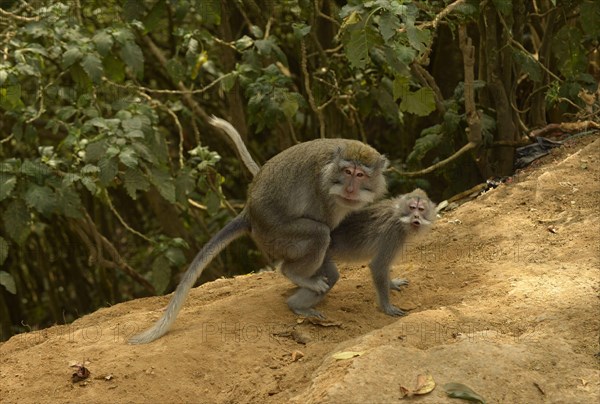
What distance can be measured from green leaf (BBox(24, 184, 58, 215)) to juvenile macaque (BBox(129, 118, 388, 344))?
84.8 inches

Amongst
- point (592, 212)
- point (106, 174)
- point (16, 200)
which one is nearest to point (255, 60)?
point (106, 174)

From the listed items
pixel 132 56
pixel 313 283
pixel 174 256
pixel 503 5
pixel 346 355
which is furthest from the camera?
pixel 174 256

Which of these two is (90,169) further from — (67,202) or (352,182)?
(352,182)

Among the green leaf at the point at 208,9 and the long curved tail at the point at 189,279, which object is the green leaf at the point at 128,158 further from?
the green leaf at the point at 208,9

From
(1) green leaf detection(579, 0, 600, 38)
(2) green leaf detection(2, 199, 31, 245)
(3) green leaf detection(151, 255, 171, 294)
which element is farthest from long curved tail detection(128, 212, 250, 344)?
(1) green leaf detection(579, 0, 600, 38)

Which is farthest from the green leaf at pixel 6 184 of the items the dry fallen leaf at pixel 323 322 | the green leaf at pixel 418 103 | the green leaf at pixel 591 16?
the green leaf at pixel 591 16

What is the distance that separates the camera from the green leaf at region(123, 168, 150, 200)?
7.79m

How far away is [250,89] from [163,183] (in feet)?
4.15

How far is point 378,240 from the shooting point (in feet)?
20.6

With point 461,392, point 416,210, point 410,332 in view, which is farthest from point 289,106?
point 461,392

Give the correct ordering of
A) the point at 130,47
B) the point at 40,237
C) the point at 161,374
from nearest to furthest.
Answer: the point at 161,374
the point at 130,47
the point at 40,237

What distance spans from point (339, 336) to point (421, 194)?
1.31 metres

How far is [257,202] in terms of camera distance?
621cm

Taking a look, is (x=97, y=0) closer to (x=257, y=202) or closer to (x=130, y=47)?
(x=130, y=47)
